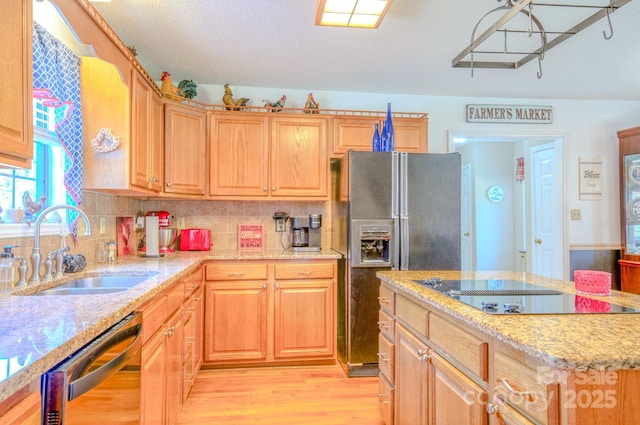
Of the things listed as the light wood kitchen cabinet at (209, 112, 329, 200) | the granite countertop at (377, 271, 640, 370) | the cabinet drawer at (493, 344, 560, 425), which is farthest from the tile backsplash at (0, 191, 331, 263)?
the cabinet drawer at (493, 344, 560, 425)

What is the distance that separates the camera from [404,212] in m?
2.98

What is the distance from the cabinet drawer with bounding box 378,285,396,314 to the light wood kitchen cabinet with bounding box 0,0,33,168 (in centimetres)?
160

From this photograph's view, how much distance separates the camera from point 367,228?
2.94 meters

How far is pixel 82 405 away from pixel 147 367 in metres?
0.61

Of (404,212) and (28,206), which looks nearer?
(28,206)

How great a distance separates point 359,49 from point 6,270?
240 centimetres

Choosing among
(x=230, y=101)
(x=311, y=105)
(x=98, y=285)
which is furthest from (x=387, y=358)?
(x=230, y=101)

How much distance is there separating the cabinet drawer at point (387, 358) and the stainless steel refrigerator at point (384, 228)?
0.85 m

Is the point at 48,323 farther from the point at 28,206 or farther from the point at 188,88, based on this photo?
the point at 188,88

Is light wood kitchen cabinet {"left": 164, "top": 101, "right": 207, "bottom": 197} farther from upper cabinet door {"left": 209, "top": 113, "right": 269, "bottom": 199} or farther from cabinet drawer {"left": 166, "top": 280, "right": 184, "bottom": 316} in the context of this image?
cabinet drawer {"left": 166, "top": 280, "right": 184, "bottom": 316}

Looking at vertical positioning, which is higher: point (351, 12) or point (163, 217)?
point (351, 12)

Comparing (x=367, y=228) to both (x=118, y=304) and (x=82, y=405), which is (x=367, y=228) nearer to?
(x=118, y=304)

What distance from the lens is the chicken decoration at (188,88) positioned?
3229mm

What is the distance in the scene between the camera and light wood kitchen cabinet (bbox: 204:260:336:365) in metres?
2.98
